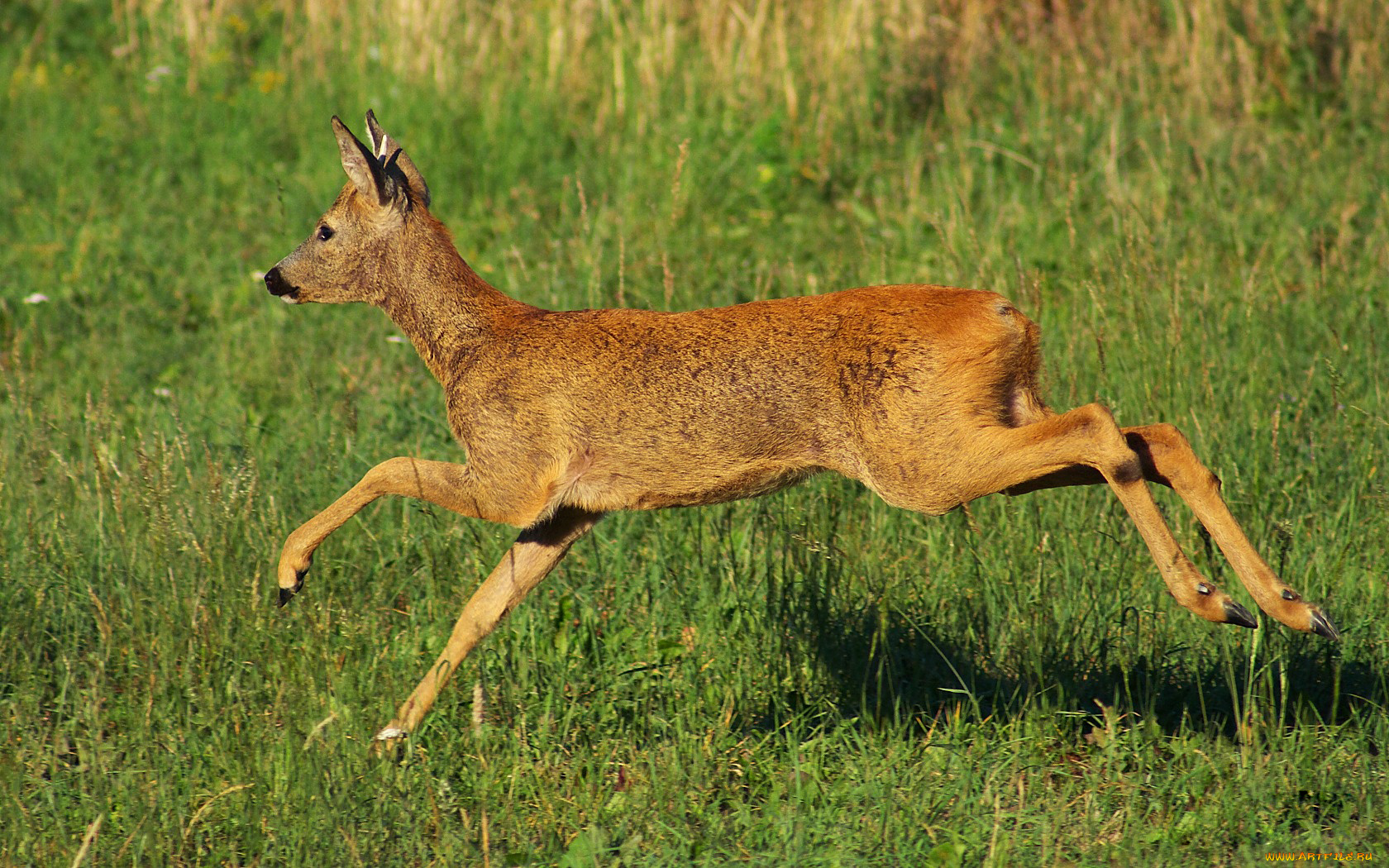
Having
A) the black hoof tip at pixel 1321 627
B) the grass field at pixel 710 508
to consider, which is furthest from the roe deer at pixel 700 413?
the grass field at pixel 710 508

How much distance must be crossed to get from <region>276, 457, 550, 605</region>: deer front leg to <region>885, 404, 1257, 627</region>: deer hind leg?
1364mm

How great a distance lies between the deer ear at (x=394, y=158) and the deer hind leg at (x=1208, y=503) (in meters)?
2.26

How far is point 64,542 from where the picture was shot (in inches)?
205

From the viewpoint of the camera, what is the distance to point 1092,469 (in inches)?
155

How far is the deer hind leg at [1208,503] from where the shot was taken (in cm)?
377

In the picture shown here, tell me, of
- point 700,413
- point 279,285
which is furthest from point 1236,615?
point 279,285

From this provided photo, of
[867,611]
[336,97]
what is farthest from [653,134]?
[867,611]

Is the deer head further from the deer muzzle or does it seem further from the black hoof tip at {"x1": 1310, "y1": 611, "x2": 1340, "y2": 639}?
the black hoof tip at {"x1": 1310, "y1": 611, "x2": 1340, "y2": 639}

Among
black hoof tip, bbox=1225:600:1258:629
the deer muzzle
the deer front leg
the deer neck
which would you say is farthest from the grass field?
the deer neck

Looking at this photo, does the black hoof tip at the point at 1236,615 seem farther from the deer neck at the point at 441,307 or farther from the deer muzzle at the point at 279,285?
the deer muzzle at the point at 279,285

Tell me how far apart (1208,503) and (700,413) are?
1466mm

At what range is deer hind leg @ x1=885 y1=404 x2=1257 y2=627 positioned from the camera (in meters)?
3.77

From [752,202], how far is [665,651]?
4.19 meters

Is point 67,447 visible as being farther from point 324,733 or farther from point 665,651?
point 665,651
